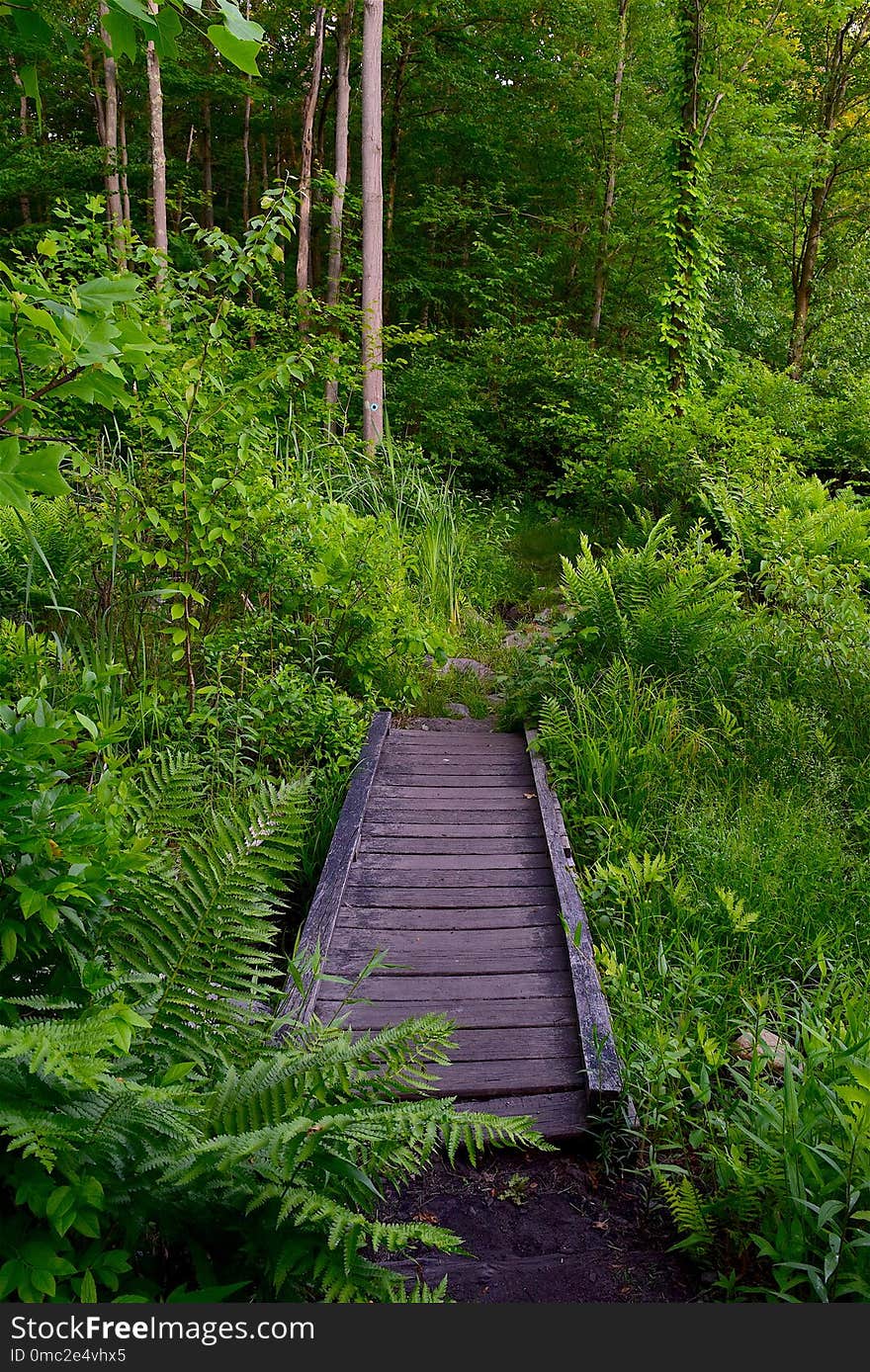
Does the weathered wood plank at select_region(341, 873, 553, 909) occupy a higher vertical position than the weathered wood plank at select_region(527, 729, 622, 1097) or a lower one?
lower

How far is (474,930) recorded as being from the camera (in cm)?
383

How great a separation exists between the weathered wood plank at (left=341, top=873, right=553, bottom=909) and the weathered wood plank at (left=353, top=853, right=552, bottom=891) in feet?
0.08

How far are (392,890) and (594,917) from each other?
3.05 feet

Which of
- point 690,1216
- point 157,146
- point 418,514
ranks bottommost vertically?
point 690,1216

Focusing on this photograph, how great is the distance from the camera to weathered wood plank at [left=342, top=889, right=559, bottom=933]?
12.6ft

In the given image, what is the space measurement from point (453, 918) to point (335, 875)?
22.4 inches

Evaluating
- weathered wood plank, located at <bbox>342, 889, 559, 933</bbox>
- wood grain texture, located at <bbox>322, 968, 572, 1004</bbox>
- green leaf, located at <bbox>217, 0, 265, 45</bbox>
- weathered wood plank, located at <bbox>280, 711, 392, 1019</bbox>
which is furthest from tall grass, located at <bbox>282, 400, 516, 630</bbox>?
green leaf, located at <bbox>217, 0, 265, 45</bbox>

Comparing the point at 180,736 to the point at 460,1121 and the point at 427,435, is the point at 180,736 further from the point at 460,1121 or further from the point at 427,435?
the point at 427,435

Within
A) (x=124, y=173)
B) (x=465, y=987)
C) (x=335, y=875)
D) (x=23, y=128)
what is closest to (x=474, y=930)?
(x=465, y=987)

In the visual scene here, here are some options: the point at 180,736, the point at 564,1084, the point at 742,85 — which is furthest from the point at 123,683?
the point at 742,85

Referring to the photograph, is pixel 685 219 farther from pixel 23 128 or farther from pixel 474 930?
pixel 23 128

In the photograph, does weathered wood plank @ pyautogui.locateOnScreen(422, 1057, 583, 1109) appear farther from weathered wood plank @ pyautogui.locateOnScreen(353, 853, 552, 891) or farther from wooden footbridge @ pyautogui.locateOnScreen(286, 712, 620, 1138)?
weathered wood plank @ pyautogui.locateOnScreen(353, 853, 552, 891)

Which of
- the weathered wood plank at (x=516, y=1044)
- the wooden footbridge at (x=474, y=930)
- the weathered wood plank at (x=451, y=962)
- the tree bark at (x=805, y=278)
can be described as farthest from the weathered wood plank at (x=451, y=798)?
the tree bark at (x=805, y=278)

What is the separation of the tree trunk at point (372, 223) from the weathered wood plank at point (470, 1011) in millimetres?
7345
